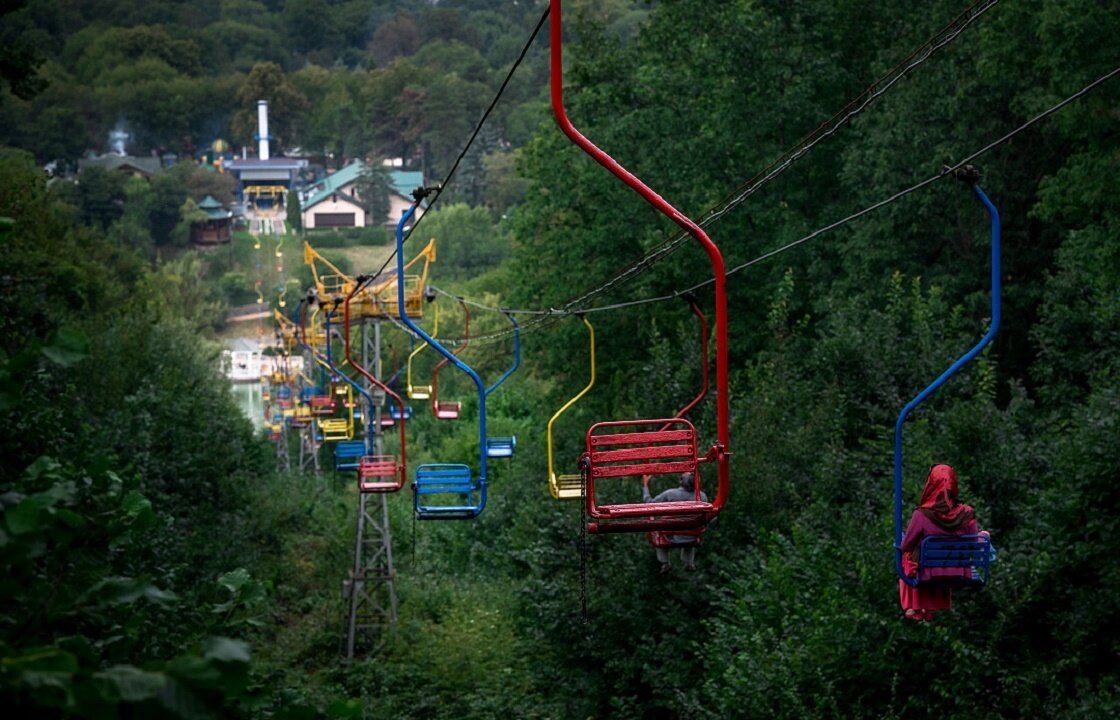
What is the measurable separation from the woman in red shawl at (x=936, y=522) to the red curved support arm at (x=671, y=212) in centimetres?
228

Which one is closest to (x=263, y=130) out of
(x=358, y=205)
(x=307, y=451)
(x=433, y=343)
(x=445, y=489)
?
(x=358, y=205)

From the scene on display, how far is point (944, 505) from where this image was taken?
33.2 feet

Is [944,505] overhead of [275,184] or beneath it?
beneath

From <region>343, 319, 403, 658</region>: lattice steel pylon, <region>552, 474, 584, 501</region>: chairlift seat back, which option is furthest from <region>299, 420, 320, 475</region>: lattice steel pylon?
<region>552, 474, 584, 501</region>: chairlift seat back

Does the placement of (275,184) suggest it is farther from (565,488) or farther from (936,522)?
(936,522)

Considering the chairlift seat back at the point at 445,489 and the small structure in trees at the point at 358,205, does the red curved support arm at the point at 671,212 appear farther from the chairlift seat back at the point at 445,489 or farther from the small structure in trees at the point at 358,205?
the small structure in trees at the point at 358,205

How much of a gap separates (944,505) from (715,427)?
1359 cm

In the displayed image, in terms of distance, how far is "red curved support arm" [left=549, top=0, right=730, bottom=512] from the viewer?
7566 mm

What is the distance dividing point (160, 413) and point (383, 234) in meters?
81.7

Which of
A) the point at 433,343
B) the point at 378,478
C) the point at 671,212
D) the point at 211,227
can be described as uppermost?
the point at 211,227

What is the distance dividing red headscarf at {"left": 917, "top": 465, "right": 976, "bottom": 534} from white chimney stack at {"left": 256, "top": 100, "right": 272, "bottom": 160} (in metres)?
132

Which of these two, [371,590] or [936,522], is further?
[371,590]

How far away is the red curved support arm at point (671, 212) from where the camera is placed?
7.57 m

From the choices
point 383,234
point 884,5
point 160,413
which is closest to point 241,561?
point 160,413
